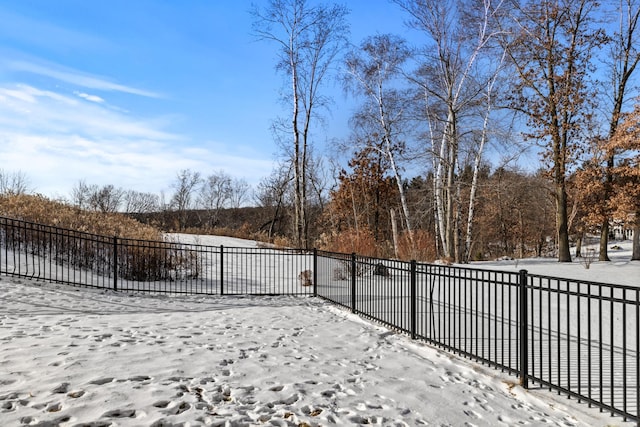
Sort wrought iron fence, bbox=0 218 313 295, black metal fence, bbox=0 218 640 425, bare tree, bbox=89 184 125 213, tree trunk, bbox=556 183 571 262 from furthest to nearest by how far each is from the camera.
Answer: bare tree, bbox=89 184 125 213, tree trunk, bbox=556 183 571 262, wrought iron fence, bbox=0 218 313 295, black metal fence, bbox=0 218 640 425

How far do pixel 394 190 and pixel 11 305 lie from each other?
23983 millimetres

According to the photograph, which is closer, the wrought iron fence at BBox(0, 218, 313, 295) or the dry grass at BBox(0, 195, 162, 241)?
the wrought iron fence at BBox(0, 218, 313, 295)

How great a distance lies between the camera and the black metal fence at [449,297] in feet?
16.3

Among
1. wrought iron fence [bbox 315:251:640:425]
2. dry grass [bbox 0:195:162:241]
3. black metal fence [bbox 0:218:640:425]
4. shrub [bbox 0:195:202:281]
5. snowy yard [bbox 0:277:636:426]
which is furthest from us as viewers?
dry grass [bbox 0:195:162:241]

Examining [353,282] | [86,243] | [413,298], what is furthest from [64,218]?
[413,298]

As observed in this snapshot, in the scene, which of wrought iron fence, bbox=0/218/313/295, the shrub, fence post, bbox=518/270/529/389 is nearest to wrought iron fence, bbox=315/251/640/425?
fence post, bbox=518/270/529/389

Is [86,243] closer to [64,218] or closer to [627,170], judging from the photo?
[64,218]

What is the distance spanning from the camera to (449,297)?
18.8 feet

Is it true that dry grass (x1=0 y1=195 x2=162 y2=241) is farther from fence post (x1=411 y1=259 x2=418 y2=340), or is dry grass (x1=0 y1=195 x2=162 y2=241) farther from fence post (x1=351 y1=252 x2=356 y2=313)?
fence post (x1=411 y1=259 x2=418 y2=340)

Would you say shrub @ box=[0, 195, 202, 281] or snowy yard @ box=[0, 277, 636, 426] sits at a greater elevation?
shrub @ box=[0, 195, 202, 281]

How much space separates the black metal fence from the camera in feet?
16.3

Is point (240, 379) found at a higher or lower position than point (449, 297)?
lower

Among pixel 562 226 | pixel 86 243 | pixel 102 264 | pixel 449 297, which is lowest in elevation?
pixel 102 264

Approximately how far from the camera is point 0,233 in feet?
40.2
